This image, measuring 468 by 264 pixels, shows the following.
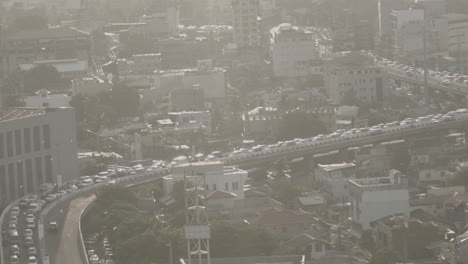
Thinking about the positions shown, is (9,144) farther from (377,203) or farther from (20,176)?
(377,203)

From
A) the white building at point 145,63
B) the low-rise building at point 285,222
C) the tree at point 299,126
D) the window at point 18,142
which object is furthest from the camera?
the white building at point 145,63

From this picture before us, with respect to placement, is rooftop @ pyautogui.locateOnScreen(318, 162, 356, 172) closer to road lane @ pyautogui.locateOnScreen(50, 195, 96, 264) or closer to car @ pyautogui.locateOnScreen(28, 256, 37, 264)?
road lane @ pyautogui.locateOnScreen(50, 195, 96, 264)

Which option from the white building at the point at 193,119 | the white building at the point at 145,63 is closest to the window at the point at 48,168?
the white building at the point at 193,119

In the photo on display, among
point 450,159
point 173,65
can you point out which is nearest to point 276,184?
point 450,159

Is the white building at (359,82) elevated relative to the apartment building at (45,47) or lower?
lower

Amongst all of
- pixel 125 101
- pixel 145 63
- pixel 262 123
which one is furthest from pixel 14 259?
pixel 145 63

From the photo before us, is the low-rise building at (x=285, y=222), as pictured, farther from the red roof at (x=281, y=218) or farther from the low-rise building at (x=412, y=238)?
the low-rise building at (x=412, y=238)
